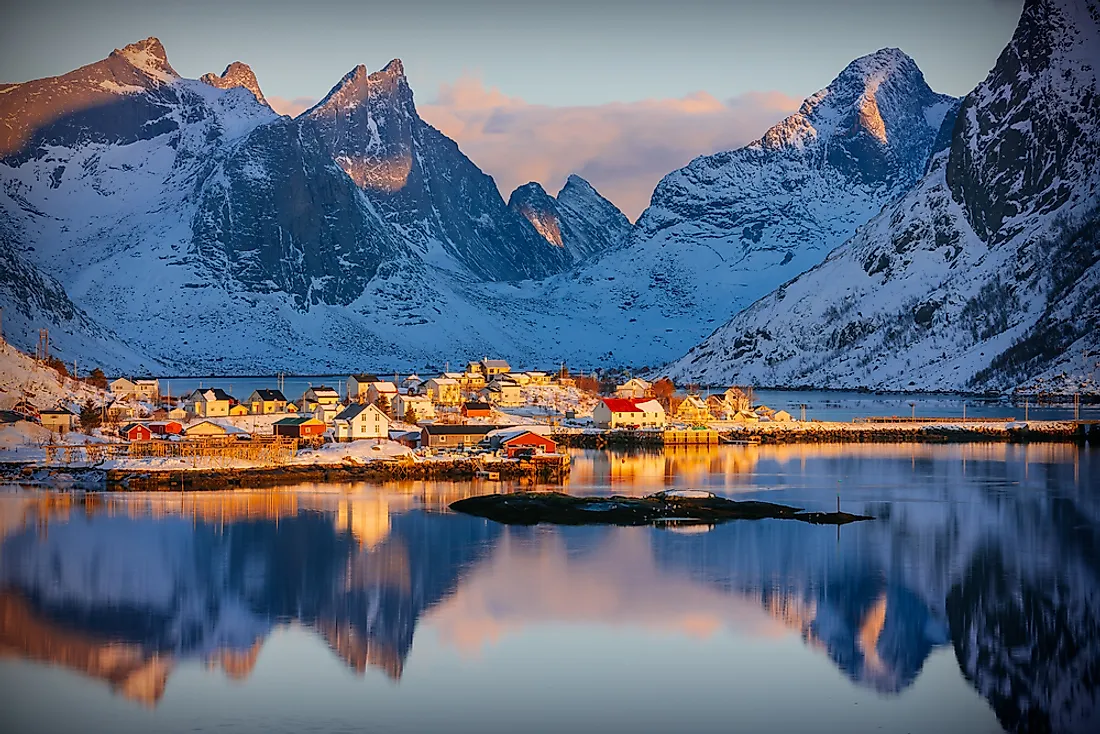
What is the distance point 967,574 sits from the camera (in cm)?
4747

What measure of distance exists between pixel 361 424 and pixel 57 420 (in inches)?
666

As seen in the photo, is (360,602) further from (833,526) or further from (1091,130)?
(1091,130)

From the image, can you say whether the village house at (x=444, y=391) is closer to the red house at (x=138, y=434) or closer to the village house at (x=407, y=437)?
the village house at (x=407, y=437)

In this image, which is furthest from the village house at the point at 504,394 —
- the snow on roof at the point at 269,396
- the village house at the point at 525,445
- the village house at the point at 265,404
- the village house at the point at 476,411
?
the village house at the point at 525,445

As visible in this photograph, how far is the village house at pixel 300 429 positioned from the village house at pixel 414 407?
15.0m

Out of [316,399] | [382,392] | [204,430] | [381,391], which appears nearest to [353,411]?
[204,430]

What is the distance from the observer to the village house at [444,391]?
418 ft

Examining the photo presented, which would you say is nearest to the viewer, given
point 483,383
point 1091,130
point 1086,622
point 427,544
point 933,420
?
point 1086,622

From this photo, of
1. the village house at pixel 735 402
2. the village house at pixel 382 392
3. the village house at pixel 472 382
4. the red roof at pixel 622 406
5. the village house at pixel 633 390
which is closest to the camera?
the red roof at pixel 622 406

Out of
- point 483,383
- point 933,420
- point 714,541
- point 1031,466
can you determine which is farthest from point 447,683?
point 483,383

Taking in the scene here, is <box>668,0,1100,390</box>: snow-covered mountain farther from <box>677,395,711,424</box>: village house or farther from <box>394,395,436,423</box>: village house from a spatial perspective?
<box>394,395,436,423</box>: village house

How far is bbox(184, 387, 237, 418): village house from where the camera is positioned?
104500mm

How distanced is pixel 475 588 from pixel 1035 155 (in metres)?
165

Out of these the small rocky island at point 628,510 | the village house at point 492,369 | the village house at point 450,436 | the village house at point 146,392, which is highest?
the village house at point 492,369
